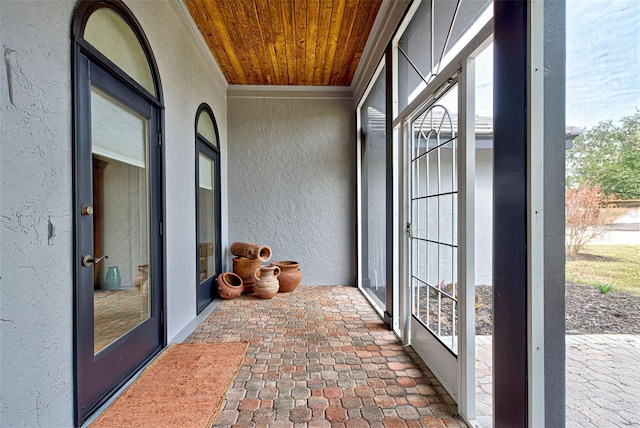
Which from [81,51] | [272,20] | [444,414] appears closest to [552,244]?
[444,414]

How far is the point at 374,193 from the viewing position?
428 cm

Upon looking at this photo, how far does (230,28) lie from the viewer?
330cm

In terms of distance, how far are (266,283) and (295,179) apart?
1.75m

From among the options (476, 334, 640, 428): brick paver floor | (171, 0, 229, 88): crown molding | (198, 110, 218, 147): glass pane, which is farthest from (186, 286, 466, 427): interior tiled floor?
(171, 0, 229, 88): crown molding

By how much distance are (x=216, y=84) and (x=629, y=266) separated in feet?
15.2

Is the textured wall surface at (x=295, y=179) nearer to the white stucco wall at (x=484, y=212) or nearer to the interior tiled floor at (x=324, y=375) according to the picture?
the interior tiled floor at (x=324, y=375)

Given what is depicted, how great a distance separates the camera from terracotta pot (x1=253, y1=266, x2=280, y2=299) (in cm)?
405

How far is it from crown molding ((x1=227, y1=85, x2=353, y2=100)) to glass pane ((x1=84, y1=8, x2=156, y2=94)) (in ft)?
8.41

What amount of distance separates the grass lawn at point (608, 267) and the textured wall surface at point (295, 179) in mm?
3890

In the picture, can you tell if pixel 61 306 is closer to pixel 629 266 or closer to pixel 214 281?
pixel 629 266

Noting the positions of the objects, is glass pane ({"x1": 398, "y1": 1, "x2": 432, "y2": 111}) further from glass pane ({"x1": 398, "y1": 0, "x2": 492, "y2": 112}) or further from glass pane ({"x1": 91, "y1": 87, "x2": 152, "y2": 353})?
glass pane ({"x1": 91, "y1": 87, "x2": 152, "y2": 353})

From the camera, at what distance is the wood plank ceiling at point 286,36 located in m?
2.95

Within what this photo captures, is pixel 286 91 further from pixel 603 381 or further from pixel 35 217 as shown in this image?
pixel 603 381

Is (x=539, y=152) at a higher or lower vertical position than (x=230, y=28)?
lower
